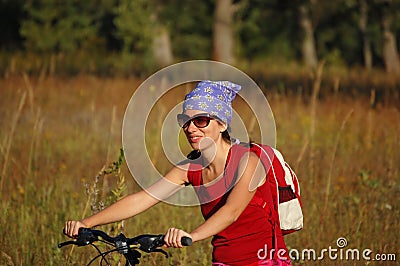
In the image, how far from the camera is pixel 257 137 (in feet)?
32.5

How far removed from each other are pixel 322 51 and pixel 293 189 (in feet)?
160

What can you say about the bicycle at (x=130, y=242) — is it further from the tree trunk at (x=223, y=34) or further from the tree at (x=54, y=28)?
the tree at (x=54, y=28)

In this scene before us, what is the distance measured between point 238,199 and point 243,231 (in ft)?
0.78

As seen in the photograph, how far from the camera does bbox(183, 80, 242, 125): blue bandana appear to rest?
3.78 m

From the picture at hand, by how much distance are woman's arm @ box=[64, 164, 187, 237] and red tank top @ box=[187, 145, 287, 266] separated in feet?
0.76

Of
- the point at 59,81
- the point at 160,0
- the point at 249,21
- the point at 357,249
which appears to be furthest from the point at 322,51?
the point at 357,249

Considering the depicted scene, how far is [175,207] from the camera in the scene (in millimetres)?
6781

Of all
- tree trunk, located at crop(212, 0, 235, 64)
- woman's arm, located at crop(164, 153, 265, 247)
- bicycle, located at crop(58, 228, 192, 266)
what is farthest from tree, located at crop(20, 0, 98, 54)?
bicycle, located at crop(58, 228, 192, 266)

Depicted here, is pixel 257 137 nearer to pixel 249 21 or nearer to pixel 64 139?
pixel 64 139

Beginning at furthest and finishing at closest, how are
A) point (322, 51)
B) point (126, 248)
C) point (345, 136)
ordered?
point (322, 51) < point (345, 136) < point (126, 248)

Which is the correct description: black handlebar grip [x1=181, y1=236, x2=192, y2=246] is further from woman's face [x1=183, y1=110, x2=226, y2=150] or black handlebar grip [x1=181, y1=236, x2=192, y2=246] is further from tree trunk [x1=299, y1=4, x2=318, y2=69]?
tree trunk [x1=299, y1=4, x2=318, y2=69]

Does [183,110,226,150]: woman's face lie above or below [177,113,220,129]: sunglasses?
below

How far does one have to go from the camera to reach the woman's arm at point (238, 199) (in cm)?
354

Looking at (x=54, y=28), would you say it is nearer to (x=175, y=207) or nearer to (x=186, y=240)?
(x=175, y=207)
